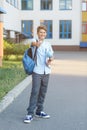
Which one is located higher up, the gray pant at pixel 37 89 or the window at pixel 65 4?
the window at pixel 65 4

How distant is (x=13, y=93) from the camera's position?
39.2ft

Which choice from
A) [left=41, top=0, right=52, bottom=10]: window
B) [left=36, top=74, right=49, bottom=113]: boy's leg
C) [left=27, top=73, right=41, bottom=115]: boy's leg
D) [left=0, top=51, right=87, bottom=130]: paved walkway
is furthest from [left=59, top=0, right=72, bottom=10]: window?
[left=27, top=73, right=41, bottom=115]: boy's leg

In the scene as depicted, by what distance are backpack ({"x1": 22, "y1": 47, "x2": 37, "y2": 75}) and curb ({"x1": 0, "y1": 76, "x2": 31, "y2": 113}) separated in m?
1.63

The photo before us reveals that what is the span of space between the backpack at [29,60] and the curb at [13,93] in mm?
1634

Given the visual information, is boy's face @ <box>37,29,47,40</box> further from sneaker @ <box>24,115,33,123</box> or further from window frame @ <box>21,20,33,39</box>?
window frame @ <box>21,20,33,39</box>

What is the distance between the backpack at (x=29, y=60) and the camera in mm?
8383

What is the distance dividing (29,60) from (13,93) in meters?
3.68

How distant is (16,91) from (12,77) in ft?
9.69

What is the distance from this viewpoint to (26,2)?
2189 inches

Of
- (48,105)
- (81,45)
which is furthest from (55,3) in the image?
(48,105)

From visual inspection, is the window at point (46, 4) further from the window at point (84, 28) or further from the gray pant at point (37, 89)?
the gray pant at point (37, 89)

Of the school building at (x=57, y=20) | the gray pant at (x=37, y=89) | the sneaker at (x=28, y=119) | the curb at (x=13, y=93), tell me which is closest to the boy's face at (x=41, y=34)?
the gray pant at (x=37, y=89)

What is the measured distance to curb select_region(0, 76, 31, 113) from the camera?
33.3ft

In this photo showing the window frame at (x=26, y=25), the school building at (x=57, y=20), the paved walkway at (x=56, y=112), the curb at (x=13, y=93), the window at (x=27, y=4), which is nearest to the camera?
the paved walkway at (x=56, y=112)
